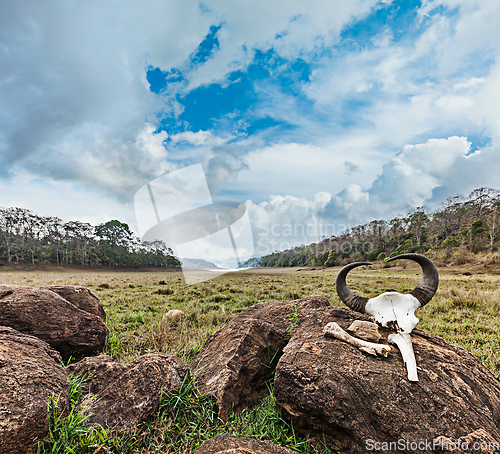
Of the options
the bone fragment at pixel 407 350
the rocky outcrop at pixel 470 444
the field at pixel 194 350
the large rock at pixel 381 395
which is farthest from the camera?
the bone fragment at pixel 407 350

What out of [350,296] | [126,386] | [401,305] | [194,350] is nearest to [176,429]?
[126,386]

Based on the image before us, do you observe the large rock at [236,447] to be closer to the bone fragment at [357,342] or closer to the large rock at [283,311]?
the bone fragment at [357,342]

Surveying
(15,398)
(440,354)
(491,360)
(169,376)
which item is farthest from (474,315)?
(15,398)

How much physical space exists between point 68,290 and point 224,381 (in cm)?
444

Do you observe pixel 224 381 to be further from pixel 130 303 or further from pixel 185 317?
pixel 130 303

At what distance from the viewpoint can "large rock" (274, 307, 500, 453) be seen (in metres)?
2.49

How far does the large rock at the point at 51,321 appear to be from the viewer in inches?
162

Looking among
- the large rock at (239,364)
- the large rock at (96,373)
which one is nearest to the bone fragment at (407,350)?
the large rock at (239,364)

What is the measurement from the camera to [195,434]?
2.85 m

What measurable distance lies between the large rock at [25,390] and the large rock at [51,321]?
1074 mm

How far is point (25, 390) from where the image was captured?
2436 millimetres

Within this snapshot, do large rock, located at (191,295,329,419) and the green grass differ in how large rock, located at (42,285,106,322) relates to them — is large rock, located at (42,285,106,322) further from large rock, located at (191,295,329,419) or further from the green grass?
large rock, located at (191,295,329,419)

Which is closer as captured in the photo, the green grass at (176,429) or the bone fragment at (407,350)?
the green grass at (176,429)

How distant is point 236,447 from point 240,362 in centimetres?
145
